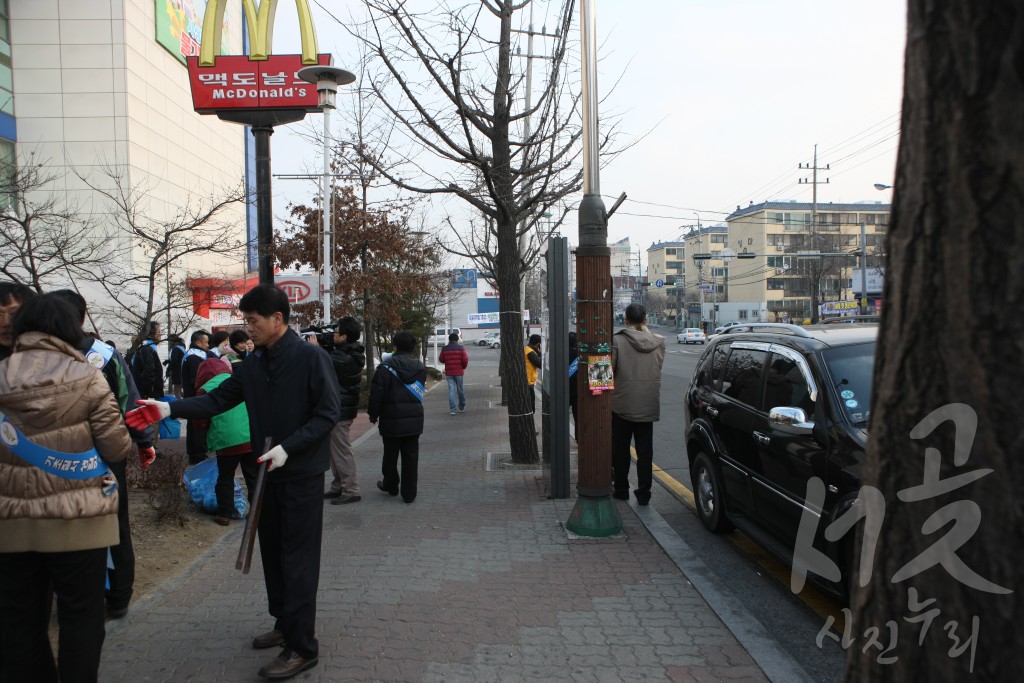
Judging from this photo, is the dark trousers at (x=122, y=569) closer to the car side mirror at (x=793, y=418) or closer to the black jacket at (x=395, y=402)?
the black jacket at (x=395, y=402)

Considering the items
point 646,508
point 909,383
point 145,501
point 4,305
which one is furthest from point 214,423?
point 909,383

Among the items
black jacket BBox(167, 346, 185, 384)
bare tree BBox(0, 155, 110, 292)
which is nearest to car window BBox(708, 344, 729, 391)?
bare tree BBox(0, 155, 110, 292)

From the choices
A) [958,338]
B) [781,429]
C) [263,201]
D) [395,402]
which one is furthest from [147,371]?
[958,338]

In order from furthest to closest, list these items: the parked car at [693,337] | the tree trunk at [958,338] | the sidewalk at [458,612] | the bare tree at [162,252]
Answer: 1. the parked car at [693,337]
2. the bare tree at [162,252]
3. the sidewalk at [458,612]
4. the tree trunk at [958,338]

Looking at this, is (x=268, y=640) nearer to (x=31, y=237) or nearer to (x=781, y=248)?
(x=31, y=237)

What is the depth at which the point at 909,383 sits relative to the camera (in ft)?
5.34

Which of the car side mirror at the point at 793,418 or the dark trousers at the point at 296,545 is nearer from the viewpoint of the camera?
the dark trousers at the point at 296,545

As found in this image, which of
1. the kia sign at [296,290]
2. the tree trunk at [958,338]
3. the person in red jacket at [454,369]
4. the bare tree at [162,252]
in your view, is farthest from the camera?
the person in red jacket at [454,369]

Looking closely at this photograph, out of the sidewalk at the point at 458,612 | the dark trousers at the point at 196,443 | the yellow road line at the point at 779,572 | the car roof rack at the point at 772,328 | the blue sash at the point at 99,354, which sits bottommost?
the yellow road line at the point at 779,572

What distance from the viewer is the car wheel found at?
6.05 metres

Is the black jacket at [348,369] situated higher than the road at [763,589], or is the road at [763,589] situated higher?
the black jacket at [348,369]

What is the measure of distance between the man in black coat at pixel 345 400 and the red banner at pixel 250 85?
13.5ft

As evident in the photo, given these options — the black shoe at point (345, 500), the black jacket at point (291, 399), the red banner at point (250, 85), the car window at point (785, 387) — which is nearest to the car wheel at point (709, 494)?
the car window at point (785, 387)

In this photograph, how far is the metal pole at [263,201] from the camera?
30.9 ft
